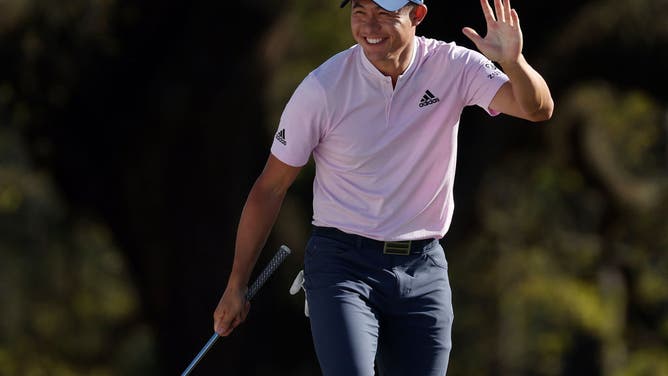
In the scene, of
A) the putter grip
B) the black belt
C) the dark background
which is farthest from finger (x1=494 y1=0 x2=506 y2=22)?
the dark background

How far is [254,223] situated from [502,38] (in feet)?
3.44

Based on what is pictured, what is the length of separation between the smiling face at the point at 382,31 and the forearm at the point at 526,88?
351 millimetres

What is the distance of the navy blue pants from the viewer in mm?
4719

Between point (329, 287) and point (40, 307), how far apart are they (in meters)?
20.9

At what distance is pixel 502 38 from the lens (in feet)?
15.2

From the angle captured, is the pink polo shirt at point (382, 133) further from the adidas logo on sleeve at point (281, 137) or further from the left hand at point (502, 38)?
the left hand at point (502, 38)

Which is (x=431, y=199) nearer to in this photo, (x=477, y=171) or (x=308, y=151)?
(x=308, y=151)

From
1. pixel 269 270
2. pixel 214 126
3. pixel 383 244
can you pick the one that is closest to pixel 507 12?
pixel 383 244

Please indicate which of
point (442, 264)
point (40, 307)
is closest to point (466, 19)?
point (442, 264)

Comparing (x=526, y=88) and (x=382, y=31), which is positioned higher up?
(x=382, y=31)

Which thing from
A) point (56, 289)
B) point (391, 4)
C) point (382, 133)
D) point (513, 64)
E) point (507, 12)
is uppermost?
point (391, 4)

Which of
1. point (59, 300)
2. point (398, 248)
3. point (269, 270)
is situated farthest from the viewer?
point (59, 300)

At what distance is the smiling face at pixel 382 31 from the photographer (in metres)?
4.68

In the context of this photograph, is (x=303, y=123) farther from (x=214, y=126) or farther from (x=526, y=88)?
(x=214, y=126)
